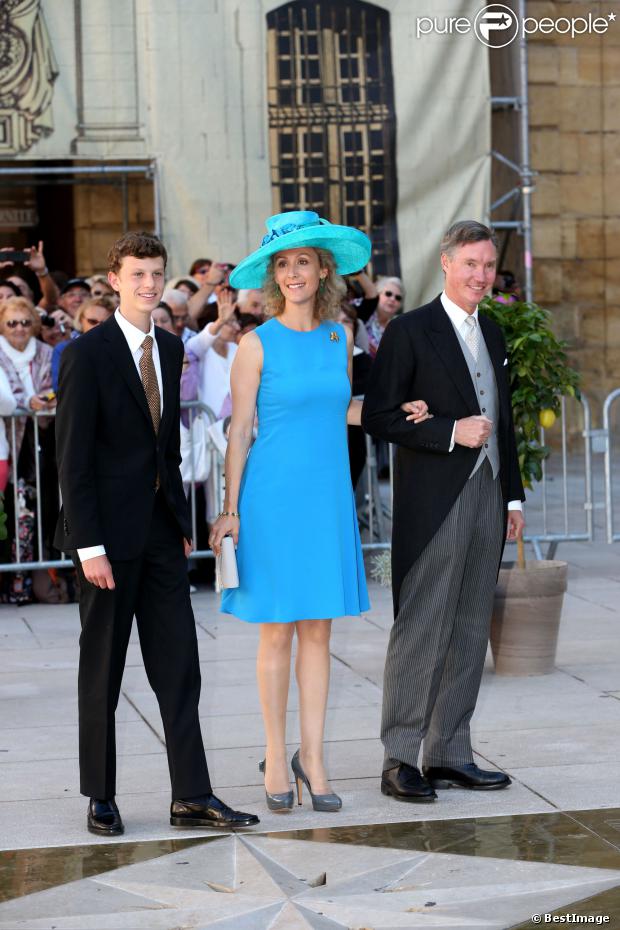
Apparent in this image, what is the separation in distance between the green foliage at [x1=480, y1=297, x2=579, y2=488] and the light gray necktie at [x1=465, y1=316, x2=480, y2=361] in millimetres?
2039

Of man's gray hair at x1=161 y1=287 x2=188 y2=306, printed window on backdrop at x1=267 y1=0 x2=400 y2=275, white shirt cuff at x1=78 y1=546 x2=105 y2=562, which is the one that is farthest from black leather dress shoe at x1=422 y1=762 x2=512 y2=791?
printed window on backdrop at x1=267 y1=0 x2=400 y2=275

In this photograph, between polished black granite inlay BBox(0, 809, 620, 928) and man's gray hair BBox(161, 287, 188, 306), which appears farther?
man's gray hair BBox(161, 287, 188, 306)

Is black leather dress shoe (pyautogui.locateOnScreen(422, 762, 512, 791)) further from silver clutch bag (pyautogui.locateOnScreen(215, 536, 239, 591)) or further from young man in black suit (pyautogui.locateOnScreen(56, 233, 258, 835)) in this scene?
silver clutch bag (pyautogui.locateOnScreen(215, 536, 239, 591))

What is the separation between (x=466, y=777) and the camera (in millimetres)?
5734

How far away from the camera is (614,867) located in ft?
15.6

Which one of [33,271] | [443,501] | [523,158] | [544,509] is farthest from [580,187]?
[443,501]

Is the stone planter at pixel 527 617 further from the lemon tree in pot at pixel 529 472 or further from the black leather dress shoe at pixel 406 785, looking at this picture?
the black leather dress shoe at pixel 406 785

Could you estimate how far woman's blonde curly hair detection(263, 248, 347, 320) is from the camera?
18.2 ft

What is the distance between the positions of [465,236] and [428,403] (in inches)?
23.5

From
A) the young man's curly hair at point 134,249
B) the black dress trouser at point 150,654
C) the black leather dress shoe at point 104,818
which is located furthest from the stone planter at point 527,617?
the young man's curly hair at point 134,249

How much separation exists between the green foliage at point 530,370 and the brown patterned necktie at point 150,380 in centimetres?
286

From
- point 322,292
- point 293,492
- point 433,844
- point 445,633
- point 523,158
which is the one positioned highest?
point 523,158

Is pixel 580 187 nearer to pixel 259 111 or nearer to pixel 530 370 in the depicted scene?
pixel 259 111

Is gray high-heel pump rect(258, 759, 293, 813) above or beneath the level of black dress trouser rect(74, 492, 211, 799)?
beneath
